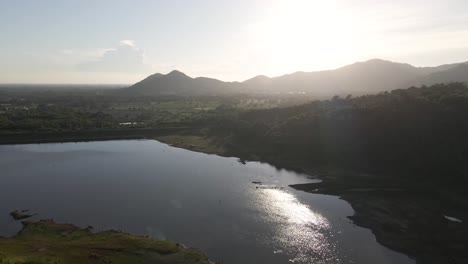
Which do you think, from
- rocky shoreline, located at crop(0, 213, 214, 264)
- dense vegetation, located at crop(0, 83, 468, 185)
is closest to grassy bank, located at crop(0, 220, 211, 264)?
rocky shoreline, located at crop(0, 213, 214, 264)

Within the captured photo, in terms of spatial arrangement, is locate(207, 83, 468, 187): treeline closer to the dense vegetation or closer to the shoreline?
the dense vegetation

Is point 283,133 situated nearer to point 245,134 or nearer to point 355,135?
point 245,134

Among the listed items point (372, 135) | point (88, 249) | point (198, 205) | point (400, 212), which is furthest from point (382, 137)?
point (88, 249)

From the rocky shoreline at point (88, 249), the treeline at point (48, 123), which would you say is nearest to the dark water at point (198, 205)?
the rocky shoreline at point (88, 249)

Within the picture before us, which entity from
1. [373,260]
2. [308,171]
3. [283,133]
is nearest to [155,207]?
[373,260]

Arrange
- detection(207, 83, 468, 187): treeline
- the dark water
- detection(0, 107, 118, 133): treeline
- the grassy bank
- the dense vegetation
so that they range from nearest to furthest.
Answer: the grassy bank → the dark water → detection(207, 83, 468, 187): treeline → the dense vegetation → detection(0, 107, 118, 133): treeline

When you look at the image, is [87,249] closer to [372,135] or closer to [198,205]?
[198,205]
